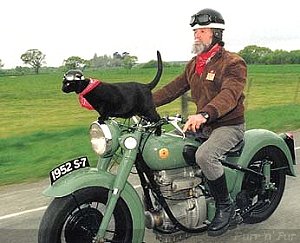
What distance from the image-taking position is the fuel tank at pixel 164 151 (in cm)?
411

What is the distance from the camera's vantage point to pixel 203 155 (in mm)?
4250

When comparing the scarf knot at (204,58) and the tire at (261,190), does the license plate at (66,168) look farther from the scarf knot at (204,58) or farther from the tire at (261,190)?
the tire at (261,190)

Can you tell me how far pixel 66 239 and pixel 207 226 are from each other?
1312 millimetres

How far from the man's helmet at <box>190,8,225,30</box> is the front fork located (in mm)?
1217

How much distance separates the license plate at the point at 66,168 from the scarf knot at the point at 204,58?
1373 millimetres

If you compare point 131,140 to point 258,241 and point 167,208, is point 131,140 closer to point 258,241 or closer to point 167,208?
point 167,208

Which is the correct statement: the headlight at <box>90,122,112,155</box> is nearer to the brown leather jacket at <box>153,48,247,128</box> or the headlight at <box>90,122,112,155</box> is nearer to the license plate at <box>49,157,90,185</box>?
the license plate at <box>49,157,90,185</box>

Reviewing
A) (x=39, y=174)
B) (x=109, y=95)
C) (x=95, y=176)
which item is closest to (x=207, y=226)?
(x=95, y=176)

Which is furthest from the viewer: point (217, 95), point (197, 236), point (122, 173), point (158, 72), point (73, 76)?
point (197, 236)

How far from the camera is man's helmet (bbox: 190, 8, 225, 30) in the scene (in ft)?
14.8

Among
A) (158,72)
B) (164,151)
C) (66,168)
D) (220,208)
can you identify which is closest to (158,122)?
(164,151)

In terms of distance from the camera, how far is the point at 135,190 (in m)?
4.14

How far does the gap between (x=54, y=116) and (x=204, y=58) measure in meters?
14.5

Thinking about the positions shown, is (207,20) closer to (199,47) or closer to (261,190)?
(199,47)
